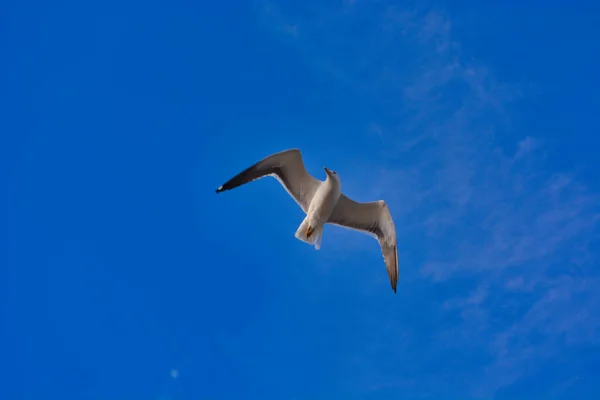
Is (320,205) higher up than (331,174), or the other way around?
(331,174)

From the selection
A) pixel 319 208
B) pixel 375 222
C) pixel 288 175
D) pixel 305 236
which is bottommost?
pixel 305 236

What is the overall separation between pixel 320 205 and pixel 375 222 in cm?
174

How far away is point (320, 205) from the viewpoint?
13.7 meters

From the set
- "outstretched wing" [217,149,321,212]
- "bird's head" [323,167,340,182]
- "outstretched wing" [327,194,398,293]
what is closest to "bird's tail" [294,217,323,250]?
"outstretched wing" [217,149,321,212]

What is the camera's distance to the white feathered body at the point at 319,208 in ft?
44.8

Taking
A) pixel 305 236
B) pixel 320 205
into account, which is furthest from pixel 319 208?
pixel 305 236

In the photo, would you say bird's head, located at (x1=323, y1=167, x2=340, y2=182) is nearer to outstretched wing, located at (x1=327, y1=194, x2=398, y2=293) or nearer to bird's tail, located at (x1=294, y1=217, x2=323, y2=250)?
outstretched wing, located at (x1=327, y1=194, x2=398, y2=293)

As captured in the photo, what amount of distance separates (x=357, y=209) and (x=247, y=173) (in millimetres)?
2839

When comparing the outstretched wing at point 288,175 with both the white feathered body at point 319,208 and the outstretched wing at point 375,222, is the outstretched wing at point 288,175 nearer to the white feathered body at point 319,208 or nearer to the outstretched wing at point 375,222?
the white feathered body at point 319,208

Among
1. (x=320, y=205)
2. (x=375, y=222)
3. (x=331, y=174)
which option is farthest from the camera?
(x=375, y=222)

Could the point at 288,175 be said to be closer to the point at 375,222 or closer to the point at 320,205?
the point at 320,205

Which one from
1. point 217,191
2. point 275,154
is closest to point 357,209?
point 275,154

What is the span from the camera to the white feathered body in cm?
1366

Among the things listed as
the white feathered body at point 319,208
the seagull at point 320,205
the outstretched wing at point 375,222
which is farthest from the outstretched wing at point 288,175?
the outstretched wing at point 375,222
